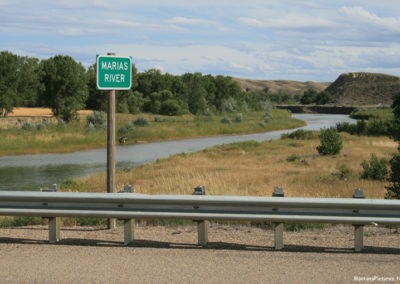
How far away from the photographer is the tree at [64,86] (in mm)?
78375

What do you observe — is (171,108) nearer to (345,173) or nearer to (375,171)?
(345,173)

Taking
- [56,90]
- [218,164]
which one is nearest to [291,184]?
[218,164]

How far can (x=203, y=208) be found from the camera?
27.6ft

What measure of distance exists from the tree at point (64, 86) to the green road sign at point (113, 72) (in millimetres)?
69350

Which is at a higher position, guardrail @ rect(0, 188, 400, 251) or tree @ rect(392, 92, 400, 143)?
tree @ rect(392, 92, 400, 143)

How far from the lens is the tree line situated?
78.1 metres

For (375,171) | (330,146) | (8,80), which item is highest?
(8,80)

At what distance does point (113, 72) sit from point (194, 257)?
313 centimetres

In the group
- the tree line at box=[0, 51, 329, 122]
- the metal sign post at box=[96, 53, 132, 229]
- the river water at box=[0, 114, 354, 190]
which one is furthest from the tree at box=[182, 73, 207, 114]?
the metal sign post at box=[96, 53, 132, 229]

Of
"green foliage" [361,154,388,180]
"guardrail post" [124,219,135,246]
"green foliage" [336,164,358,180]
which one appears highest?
"guardrail post" [124,219,135,246]

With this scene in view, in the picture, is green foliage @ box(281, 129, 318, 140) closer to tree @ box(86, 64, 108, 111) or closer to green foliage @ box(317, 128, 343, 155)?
green foliage @ box(317, 128, 343, 155)

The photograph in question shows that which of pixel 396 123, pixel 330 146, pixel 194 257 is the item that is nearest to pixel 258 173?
pixel 396 123

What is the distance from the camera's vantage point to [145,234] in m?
9.23

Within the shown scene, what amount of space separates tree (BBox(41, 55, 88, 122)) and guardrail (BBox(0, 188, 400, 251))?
2769 inches
